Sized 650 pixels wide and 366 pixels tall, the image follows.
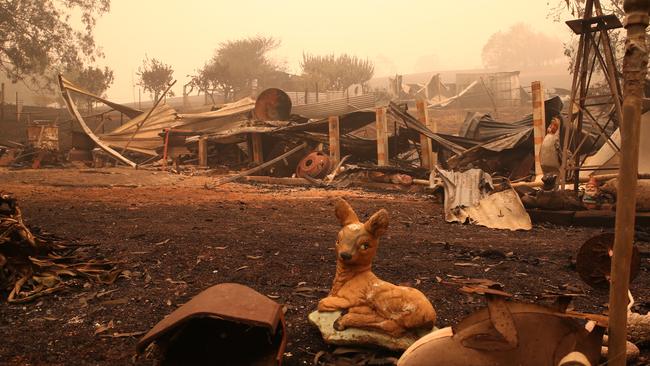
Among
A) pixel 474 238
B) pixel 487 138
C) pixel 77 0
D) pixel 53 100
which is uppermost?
pixel 77 0

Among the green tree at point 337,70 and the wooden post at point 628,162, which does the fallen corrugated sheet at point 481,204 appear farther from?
the green tree at point 337,70

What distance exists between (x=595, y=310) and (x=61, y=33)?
28437 millimetres

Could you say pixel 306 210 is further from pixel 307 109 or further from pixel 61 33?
pixel 61 33

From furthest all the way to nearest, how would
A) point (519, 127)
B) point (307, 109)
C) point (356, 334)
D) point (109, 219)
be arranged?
point (307, 109) → point (519, 127) → point (109, 219) → point (356, 334)

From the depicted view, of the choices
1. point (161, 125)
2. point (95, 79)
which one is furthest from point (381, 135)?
point (95, 79)

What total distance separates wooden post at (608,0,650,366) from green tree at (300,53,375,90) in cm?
4007

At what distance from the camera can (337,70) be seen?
42219 millimetres

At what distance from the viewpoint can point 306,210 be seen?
778 centimetres

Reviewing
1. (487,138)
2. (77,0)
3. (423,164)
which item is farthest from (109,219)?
(77,0)

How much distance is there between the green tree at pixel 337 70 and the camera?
137 feet

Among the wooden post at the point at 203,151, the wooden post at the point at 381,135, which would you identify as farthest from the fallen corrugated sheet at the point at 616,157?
the wooden post at the point at 203,151

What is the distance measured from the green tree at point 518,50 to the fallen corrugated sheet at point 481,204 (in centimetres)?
8150

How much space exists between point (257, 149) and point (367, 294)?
525 inches

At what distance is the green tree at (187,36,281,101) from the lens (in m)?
35.1
